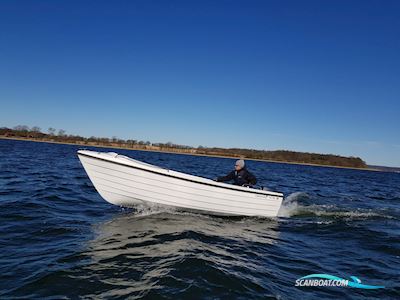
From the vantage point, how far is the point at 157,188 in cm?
1146

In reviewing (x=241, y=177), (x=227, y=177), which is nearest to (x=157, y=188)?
(x=227, y=177)

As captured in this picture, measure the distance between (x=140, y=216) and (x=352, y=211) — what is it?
410 inches

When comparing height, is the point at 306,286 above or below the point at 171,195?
below

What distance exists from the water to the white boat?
482mm

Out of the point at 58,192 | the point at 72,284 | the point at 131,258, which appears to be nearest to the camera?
the point at 72,284

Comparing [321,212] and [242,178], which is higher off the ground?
[242,178]

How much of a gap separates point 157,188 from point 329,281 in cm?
623

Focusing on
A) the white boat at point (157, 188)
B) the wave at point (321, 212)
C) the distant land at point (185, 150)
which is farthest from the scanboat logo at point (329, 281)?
the distant land at point (185, 150)

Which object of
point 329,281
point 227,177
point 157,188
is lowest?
point 329,281

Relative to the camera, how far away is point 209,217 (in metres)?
12.3

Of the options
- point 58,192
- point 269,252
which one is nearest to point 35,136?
point 58,192

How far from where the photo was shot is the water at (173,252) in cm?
577

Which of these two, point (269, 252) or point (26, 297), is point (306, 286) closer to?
point (269, 252)

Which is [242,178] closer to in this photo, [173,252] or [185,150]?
[173,252]
